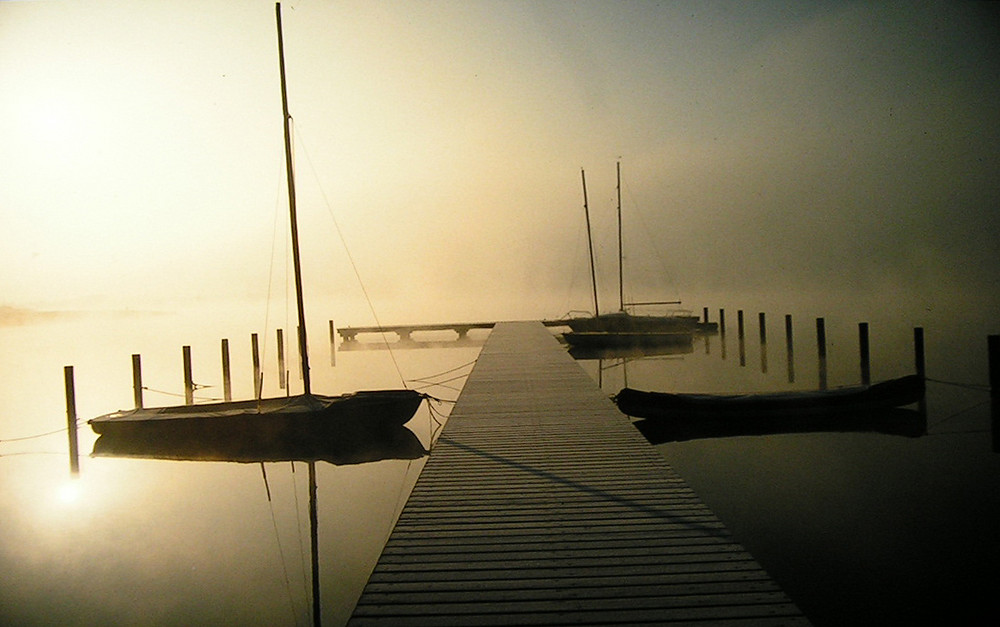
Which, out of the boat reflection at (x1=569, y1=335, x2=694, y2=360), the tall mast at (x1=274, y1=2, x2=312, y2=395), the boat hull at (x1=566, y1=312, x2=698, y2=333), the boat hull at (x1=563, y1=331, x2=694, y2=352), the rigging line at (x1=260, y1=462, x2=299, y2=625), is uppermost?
the tall mast at (x1=274, y1=2, x2=312, y2=395)

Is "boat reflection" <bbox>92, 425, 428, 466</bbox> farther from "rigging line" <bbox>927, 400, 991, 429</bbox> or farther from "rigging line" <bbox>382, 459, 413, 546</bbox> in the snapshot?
"rigging line" <bbox>927, 400, 991, 429</bbox>

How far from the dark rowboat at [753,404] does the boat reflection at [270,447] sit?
4.25m

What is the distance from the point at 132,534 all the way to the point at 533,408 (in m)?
5.84

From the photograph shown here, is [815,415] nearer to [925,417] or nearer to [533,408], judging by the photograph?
[925,417]

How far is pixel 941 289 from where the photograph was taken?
94.1 m

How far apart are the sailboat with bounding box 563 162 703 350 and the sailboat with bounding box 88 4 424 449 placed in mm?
17795

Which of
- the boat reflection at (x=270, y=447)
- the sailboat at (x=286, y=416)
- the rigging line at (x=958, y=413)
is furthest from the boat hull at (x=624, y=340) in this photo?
the sailboat at (x=286, y=416)

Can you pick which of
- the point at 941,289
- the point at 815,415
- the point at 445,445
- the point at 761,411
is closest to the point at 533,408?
the point at 445,445

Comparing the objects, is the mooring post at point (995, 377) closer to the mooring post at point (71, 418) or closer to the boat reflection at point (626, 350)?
the boat reflection at point (626, 350)

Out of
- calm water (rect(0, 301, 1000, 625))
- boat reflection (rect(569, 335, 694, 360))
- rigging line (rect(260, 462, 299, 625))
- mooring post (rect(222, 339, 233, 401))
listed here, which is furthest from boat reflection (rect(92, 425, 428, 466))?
boat reflection (rect(569, 335, 694, 360))

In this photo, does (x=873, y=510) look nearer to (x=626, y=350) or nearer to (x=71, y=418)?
(x=71, y=418)

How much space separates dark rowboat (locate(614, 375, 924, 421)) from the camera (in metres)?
14.4

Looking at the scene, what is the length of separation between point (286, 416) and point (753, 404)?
882 centimetres

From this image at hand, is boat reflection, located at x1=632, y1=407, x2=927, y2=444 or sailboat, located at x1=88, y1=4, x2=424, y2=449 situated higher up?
sailboat, located at x1=88, y1=4, x2=424, y2=449
